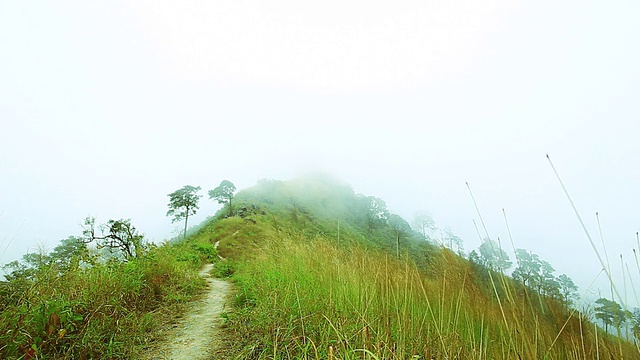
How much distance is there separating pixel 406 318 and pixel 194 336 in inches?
104

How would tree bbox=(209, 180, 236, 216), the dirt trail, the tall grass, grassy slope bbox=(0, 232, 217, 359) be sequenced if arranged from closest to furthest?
the tall grass
grassy slope bbox=(0, 232, 217, 359)
the dirt trail
tree bbox=(209, 180, 236, 216)

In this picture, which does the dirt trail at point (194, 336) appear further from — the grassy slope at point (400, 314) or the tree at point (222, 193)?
the tree at point (222, 193)

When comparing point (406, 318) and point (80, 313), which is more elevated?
point (406, 318)

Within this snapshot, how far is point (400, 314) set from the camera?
232cm

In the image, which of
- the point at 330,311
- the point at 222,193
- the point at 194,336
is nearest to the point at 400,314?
the point at 330,311

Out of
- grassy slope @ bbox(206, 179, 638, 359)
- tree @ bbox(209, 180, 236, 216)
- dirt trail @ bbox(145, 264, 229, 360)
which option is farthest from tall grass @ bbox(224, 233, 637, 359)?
tree @ bbox(209, 180, 236, 216)

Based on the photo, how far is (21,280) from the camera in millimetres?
2643

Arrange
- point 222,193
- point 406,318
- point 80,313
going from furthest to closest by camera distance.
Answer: point 222,193
point 80,313
point 406,318

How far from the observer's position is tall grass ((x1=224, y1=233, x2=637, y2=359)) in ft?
4.76

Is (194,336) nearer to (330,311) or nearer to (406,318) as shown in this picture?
(330,311)

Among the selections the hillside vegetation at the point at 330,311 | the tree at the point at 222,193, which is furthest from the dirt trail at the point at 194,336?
the tree at the point at 222,193

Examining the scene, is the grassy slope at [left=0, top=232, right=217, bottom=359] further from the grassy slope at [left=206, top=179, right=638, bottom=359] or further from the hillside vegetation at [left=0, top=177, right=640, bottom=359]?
the grassy slope at [left=206, top=179, right=638, bottom=359]

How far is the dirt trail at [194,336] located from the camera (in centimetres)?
263

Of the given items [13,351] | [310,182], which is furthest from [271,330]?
[310,182]
